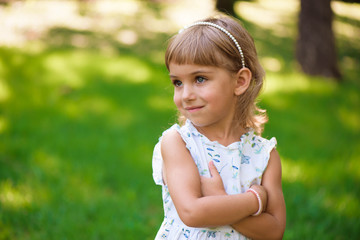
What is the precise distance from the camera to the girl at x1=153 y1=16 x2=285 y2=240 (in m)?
1.64

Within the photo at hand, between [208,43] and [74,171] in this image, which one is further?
[74,171]

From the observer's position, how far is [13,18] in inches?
289

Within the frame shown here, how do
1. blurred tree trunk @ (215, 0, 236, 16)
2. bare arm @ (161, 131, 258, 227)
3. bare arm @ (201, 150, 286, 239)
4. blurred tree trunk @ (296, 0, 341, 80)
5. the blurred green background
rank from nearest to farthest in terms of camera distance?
bare arm @ (161, 131, 258, 227) < bare arm @ (201, 150, 286, 239) < the blurred green background < blurred tree trunk @ (296, 0, 341, 80) < blurred tree trunk @ (215, 0, 236, 16)

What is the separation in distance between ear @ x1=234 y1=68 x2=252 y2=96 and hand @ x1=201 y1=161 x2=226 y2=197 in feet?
1.39

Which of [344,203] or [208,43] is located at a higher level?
[208,43]

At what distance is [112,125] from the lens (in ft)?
16.2

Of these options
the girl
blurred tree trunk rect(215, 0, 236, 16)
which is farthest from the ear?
blurred tree trunk rect(215, 0, 236, 16)

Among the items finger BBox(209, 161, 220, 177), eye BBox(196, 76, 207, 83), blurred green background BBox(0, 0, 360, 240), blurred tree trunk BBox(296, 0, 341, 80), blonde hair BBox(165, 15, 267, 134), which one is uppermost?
blonde hair BBox(165, 15, 267, 134)

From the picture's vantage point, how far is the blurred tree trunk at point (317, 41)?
22.2ft

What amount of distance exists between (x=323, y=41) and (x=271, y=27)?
10.7 ft

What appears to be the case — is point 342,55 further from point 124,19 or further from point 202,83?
point 202,83

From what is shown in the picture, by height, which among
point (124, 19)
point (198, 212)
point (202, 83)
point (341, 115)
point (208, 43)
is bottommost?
point (341, 115)

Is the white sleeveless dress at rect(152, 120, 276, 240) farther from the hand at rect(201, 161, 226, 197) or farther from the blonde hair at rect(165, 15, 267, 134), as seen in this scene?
the blonde hair at rect(165, 15, 267, 134)

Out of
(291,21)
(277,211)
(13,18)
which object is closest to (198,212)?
(277,211)
